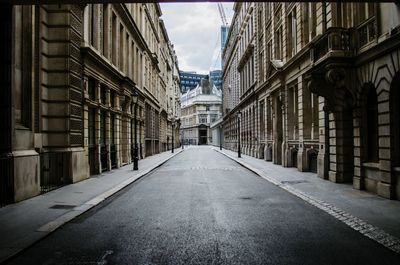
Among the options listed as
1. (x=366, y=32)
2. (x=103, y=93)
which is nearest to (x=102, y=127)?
(x=103, y=93)

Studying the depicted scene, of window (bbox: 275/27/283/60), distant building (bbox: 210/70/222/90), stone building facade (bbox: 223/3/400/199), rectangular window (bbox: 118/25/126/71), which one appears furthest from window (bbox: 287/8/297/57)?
distant building (bbox: 210/70/222/90)

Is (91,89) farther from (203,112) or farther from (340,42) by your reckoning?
(203,112)

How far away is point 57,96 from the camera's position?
49.9 feet

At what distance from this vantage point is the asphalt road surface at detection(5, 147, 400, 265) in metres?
5.89

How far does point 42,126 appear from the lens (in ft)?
A: 48.3

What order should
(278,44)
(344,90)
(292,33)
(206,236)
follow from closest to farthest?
(206,236) < (344,90) < (292,33) < (278,44)

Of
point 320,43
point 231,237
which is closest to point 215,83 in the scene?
point 320,43

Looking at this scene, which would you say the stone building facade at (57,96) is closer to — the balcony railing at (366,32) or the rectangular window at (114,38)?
the rectangular window at (114,38)

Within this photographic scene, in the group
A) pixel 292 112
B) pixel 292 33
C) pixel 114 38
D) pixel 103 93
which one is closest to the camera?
pixel 103 93

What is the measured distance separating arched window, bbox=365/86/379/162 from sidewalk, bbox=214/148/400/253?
1.34 metres

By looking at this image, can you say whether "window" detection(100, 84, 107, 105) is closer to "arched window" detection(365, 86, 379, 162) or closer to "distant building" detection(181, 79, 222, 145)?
"arched window" detection(365, 86, 379, 162)

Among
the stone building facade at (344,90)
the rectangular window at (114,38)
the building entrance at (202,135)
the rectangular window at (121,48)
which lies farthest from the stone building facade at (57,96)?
the building entrance at (202,135)

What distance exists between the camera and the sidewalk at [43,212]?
6875 millimetres

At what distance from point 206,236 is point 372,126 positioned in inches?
336
